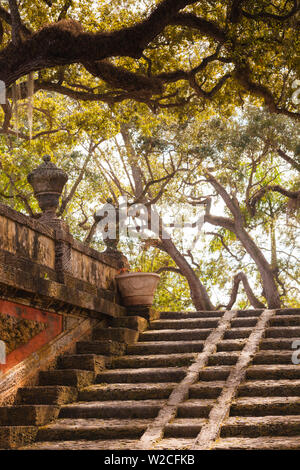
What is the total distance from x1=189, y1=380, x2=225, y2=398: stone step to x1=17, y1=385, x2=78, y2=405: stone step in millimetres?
1430

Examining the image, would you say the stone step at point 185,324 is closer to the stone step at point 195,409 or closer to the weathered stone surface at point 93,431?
the stone step at point 195,409

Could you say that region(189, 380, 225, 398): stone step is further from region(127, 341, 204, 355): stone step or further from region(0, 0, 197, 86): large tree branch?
region(0, 0, 197, 86): large tree branch

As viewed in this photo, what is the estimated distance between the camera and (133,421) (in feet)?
21.7

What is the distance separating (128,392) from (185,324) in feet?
8.68

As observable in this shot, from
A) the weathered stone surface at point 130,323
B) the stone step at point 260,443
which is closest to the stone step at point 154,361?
the weathered stone surface at point 130,323

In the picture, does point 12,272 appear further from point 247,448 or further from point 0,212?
point 247,448

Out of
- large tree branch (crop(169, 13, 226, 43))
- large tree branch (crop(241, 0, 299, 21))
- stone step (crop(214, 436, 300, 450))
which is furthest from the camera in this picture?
large tree branch (crop(241, 0, 299, 21))

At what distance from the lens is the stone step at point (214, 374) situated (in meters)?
7.56

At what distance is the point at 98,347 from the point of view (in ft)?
28.3

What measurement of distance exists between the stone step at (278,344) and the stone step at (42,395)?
2805 millimetres

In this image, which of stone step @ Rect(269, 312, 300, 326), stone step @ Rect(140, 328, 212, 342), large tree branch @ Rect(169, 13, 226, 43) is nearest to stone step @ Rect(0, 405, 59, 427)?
stone step @ Rect(140, 328, 212, 342)

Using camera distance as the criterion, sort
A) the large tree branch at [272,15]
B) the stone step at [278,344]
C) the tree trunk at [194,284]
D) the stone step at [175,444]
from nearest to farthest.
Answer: the stone step at [175,444]
the stone step at [278,344]
the large tree branch at [272,15]
the tree trunk at [194,284]

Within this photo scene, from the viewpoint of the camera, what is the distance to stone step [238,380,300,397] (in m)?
6.94

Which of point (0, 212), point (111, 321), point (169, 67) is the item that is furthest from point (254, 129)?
point (0, 212)
